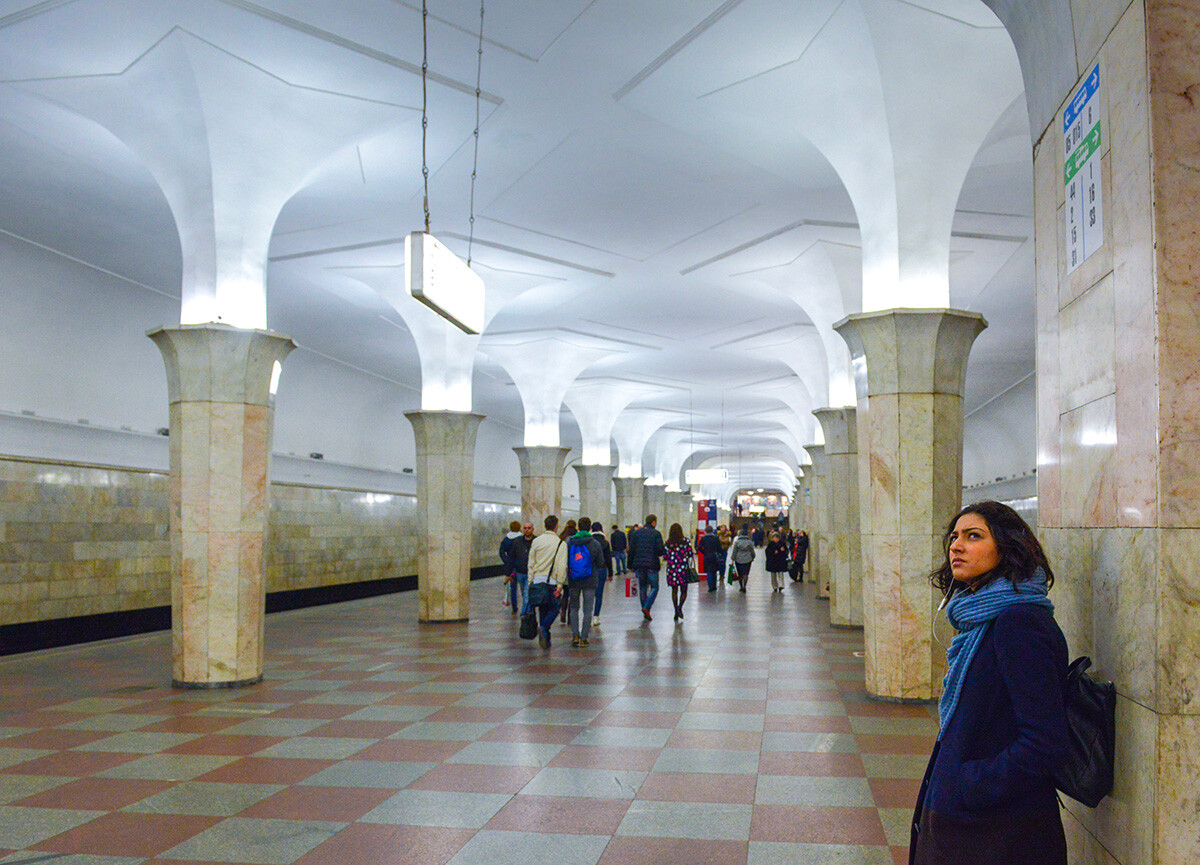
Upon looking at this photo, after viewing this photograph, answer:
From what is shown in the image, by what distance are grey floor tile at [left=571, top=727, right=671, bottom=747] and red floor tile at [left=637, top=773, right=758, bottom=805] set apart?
93 centimetres

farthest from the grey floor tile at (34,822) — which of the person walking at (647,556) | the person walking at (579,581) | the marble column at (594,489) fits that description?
the marble column at (594,489)

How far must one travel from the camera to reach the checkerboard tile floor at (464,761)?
5105mm

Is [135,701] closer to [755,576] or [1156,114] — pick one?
[1156,114]

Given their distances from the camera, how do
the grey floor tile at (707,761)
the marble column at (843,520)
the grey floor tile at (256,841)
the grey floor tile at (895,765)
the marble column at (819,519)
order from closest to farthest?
the grey floor tile at (256,841)
the grey floor tile at (895,765)
the grey floor tile at (707,761)
the marble column at (843,520)
the marble column at (819,519)

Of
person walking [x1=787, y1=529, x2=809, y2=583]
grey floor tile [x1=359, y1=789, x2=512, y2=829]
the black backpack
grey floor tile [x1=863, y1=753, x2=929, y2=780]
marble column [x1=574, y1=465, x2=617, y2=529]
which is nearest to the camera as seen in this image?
the black backpack

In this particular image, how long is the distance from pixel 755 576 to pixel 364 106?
26.1 metres

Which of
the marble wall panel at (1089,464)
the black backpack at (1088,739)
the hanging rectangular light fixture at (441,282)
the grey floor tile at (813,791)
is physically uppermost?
the hanging rectangular light fixture at (441,282)

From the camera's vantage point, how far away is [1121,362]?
9.21 feet

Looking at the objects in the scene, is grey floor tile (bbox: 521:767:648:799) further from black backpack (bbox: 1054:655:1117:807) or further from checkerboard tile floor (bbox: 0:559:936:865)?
black backpack (bbox: 1054:655:1117:807)

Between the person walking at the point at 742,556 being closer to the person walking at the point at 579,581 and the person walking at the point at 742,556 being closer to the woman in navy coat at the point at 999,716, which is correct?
the person walking at the point at 579,581

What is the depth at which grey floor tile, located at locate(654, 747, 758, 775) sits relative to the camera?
6.56 metres

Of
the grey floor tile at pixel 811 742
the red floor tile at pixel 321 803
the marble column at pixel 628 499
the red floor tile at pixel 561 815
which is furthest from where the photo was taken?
the marble column at pixel 628 499

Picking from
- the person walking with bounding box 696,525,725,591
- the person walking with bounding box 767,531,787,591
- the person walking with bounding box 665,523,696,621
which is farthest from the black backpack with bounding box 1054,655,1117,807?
the person walking with bounding box 767,531,787,591

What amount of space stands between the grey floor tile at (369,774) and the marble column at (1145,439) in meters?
4.38
